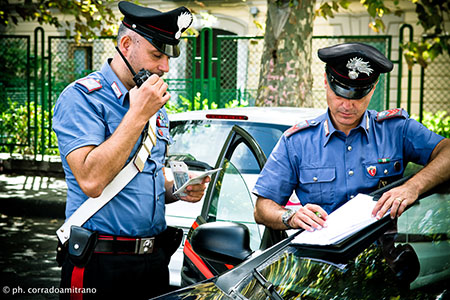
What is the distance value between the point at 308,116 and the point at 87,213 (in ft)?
6.53

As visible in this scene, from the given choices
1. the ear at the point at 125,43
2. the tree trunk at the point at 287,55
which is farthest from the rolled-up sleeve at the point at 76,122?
the tree trunk at the point at 287,55

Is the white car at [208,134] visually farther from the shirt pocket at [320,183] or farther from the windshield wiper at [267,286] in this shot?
the windshield wiper at [267,286]

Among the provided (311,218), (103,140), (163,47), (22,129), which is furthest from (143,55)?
(22,129)

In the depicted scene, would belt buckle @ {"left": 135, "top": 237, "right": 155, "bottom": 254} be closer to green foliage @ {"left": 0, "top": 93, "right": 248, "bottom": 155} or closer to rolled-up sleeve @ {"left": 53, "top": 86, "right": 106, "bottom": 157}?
rolled-up sleeve @ {"left": 53, "top": 86, "right": 106, "bottom": 157}

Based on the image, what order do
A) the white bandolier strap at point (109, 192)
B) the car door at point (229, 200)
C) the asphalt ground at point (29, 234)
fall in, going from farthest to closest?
the asphalt ground at point (29, 234) < the car door at point (229, 200) < the white bandolier strap at point (109, 192)

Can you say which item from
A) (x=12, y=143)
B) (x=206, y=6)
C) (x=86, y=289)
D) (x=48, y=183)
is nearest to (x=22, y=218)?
(x=48, y=183)

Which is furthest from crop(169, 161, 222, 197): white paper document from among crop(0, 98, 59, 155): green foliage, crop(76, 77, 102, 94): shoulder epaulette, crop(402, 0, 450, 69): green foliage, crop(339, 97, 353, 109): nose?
crop(0, 98, 59, 155): green foliage

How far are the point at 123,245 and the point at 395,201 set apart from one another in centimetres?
116

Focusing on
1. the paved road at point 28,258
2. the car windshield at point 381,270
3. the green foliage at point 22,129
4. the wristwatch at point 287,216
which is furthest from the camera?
the green foliage at point 22,129

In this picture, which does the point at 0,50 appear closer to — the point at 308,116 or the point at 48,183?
the point at 48,183

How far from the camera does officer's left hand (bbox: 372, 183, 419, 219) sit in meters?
2.06

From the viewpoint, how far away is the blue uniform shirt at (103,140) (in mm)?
2428

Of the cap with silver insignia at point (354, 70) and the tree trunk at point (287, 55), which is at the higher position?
the tree trunk at point (287, 55)

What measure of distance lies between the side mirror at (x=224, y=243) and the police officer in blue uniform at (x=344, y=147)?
0.61ft
